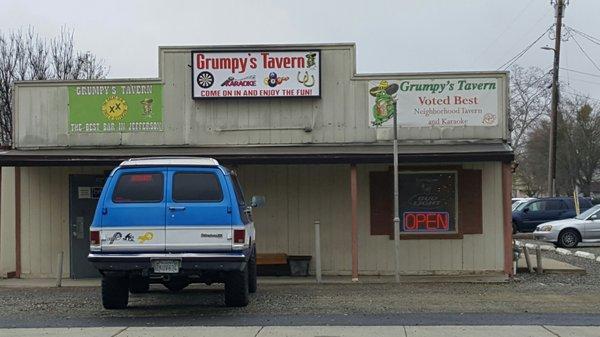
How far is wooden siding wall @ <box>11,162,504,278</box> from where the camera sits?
15.8 m

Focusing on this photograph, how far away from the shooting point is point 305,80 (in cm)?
1579

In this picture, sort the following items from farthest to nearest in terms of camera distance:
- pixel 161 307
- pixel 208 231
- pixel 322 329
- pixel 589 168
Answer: pixel 589 168 → pixel 161 307 → pixel 208 231 → pixel 322 329

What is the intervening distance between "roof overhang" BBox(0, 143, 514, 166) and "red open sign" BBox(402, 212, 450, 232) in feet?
5.57

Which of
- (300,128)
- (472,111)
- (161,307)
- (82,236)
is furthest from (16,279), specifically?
(472,111)

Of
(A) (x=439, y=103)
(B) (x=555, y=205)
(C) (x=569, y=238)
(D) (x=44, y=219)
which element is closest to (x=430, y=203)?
(A) (x=439, y=103)

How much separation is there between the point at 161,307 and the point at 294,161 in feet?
14.4

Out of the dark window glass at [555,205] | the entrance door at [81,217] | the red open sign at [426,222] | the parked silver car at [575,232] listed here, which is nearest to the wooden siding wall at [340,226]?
the red open sign at [426,222]

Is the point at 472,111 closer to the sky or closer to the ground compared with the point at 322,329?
closer to the sky

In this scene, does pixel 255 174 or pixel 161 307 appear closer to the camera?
pixel 161 307

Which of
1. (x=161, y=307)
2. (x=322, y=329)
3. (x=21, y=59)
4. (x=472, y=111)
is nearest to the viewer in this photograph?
(x=322, y=329)

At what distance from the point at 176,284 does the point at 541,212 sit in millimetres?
21591

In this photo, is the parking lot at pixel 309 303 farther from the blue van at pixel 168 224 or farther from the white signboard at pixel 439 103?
the white signboard at pixel 439 103

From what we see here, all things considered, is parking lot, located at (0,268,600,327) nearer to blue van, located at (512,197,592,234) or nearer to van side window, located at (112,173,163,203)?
van side window, located at (112,173,163,203)

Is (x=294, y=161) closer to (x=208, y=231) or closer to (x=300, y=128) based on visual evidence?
(x=300, y=128)
